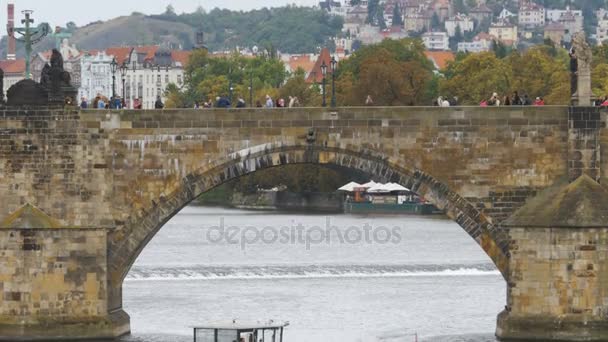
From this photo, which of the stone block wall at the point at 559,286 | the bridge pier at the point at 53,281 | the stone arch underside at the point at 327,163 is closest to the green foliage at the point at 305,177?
the stone arch underside at the point at 327,163

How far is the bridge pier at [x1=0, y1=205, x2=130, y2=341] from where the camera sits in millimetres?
50438

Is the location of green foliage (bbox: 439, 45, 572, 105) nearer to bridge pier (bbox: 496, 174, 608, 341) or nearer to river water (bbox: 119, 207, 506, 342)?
river water (bbox: 119, 207, 506, 342)

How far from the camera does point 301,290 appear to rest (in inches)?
2650

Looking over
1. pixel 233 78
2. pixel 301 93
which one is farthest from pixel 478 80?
pixel 233 78

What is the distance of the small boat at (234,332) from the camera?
48094mm

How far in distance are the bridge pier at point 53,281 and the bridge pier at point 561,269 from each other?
33.6 feet

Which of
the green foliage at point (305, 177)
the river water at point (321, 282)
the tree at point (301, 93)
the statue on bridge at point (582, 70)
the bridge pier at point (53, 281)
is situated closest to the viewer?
the statue on bridge at point (582, 70)

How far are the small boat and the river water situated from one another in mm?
3341

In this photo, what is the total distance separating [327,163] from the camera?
168ft

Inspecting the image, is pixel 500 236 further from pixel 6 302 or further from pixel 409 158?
pixel 6 302

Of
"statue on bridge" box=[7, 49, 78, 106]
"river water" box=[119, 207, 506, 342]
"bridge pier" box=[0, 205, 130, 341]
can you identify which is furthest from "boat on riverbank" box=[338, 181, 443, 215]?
"bridge pier" box=[0, 205, 130, 341]

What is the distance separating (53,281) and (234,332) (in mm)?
5314

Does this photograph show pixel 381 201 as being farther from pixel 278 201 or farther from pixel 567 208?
pixel 567 208

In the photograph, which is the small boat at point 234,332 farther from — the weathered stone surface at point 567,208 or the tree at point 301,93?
the tree at point 301,93
